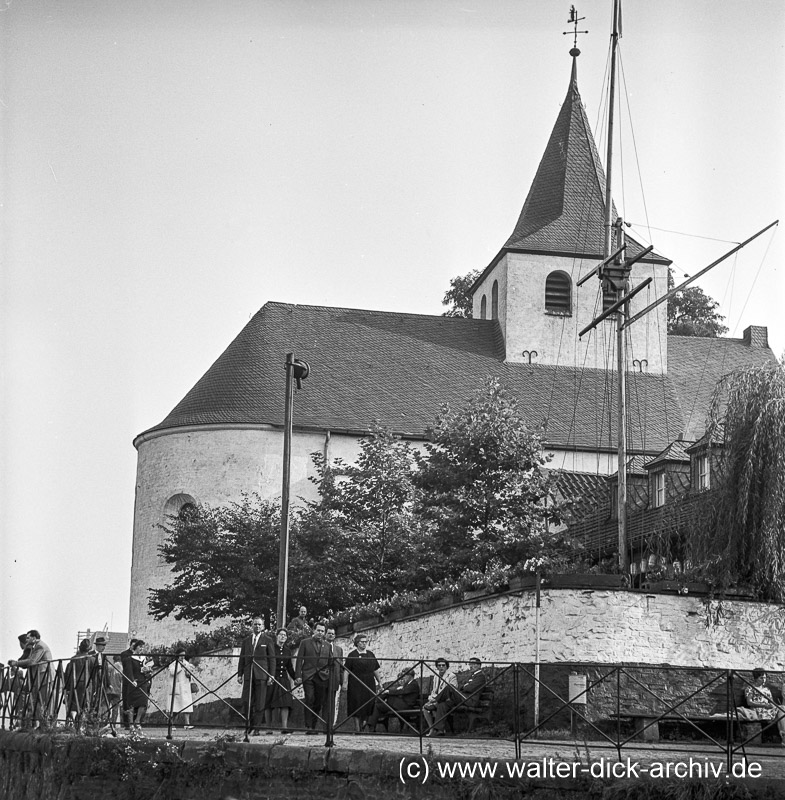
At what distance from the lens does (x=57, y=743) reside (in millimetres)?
14875

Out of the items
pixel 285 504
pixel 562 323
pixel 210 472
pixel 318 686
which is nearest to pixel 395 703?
pixel 318 686

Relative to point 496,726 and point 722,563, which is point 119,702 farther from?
point 722,563

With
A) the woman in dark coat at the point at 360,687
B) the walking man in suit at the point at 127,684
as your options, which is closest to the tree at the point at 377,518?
the woman in dark coat at the point at 360,687

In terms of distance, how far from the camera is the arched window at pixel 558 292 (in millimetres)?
45356

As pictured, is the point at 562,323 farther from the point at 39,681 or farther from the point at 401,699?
the point at 39,681

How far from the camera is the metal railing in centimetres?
1416

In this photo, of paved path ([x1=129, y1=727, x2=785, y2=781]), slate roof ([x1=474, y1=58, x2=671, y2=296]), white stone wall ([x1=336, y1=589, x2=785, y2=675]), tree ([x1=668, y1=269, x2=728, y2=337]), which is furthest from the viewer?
tree ([x1=668, y1=269, x2=728, y2=337])

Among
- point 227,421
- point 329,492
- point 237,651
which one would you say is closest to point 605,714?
point 237,651

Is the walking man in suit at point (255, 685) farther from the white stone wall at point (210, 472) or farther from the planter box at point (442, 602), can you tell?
the white stone wall at point (210, 472)

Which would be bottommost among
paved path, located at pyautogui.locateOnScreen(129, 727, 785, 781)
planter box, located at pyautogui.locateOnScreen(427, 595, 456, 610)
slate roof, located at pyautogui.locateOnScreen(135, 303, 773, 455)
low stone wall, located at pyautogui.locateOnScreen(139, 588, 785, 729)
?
paved path, located at pyautogui.locateOnScreen(129, 727, 785, 781)

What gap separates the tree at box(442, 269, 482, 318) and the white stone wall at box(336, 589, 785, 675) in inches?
1392

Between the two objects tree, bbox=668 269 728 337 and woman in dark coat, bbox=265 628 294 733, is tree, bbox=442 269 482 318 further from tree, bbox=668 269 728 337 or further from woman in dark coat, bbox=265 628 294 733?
woman in dark coat, bbox=265 628 294 733

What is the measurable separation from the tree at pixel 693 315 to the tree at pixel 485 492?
24243 mm

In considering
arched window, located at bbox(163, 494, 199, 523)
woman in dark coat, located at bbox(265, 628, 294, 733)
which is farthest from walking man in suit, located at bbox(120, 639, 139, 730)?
arched window, located at bbox(163, 494, 199, 523)
